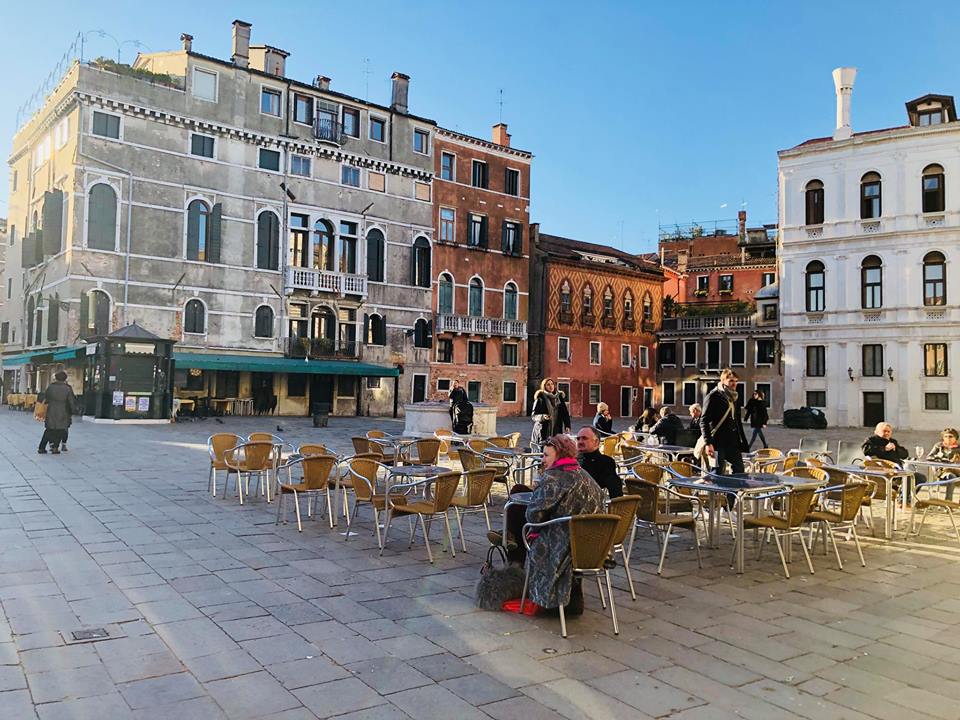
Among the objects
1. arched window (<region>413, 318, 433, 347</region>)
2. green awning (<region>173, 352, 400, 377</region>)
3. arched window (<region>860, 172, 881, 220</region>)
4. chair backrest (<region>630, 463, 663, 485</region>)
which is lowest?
chair backrest (<region>630, 463, 663, 485</region>)

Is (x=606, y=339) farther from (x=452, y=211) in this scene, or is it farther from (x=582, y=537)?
(x=582, y=537)

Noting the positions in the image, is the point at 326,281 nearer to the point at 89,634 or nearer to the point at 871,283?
the point at 871,283

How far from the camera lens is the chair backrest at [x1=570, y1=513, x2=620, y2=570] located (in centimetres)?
494

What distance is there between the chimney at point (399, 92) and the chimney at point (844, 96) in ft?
63.5

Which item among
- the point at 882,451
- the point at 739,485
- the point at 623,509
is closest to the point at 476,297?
the point at 882,451

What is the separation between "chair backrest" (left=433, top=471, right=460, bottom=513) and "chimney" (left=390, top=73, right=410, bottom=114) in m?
31.8

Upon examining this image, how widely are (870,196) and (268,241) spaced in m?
25.4

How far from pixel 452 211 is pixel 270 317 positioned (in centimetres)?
1092

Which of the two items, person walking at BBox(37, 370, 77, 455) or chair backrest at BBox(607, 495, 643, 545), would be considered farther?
person walking at BBox(37, 370, 77, 455)

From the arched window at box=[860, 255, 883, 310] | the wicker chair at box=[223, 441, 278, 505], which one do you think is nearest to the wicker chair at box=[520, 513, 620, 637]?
the wicker chair at box=[223, 441, 278, 505]

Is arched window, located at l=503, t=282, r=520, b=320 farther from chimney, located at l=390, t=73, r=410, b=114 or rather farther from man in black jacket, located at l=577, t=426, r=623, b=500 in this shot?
man in black jacket, located at l=577, t=426, r=623, b=500

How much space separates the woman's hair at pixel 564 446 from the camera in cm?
531

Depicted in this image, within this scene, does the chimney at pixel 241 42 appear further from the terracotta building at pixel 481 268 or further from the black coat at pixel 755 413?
the black coat at pixel 755 413

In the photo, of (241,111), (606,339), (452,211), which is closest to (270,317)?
(241,111)
